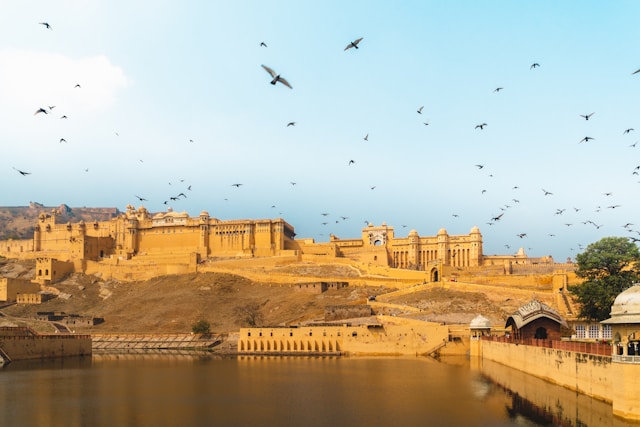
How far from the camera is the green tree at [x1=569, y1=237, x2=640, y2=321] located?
44.9 meters

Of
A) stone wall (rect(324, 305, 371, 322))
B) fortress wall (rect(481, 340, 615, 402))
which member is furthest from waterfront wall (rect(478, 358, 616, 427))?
stone wall (rect(324, 305, 371, 322))

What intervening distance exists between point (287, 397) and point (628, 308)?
14681 mm

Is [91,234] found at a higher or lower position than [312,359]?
higher

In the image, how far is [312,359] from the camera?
4928 centimetres

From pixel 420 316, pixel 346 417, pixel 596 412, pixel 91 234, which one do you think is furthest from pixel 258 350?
pixel 91 234

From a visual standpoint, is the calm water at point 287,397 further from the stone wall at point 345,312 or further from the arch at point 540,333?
the stone wall at point 345,312

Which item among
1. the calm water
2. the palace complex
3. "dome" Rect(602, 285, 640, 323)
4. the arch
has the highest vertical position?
the palace complex

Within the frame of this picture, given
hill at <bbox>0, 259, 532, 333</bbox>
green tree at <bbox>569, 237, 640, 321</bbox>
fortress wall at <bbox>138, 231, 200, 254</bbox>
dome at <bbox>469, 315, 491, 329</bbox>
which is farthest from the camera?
fortress wall at <bbox>138, 231, 200, 254</bbox>

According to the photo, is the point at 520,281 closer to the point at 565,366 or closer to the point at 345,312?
the point at 345,312

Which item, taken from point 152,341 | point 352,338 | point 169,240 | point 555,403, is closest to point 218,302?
point 152,341

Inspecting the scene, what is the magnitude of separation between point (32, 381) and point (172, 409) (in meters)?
13.9

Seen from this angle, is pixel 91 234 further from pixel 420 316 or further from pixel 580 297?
pixel 580 297

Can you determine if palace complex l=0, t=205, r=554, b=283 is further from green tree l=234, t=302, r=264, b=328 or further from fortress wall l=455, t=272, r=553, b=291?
green tree l=234, t=302, r=264, b=328

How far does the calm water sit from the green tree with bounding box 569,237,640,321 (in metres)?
9.61
